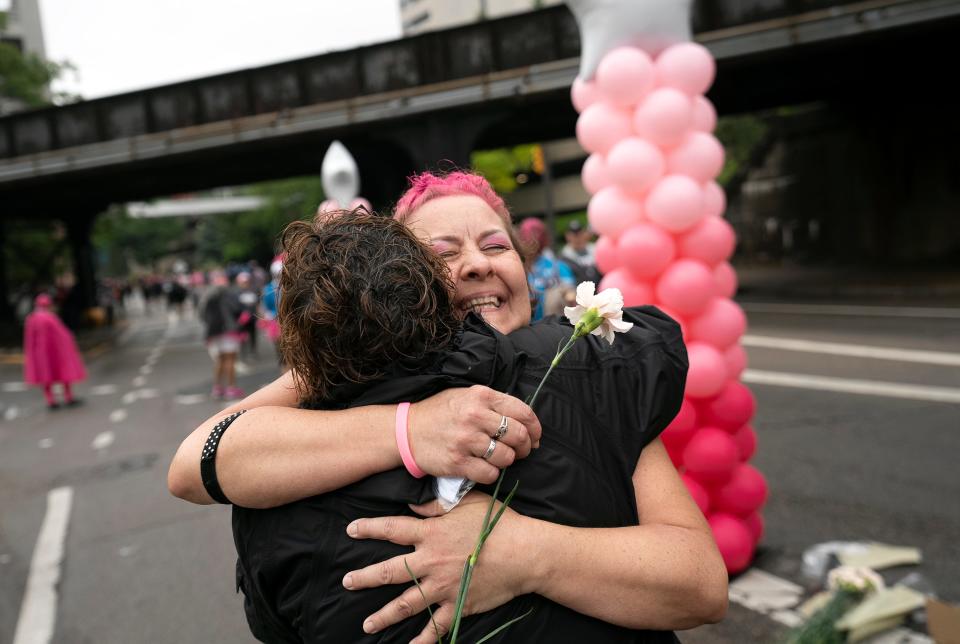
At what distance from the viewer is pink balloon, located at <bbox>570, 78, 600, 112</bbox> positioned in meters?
4.18

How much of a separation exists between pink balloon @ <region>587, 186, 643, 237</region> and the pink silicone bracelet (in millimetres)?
3117

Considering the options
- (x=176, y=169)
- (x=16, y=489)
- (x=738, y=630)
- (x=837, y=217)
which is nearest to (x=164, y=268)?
(x=176, y=169)

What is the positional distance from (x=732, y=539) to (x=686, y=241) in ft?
5.37

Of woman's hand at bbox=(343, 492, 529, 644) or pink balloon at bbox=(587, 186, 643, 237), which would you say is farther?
pink balloon at bbox=(587, 186, 643, 237)

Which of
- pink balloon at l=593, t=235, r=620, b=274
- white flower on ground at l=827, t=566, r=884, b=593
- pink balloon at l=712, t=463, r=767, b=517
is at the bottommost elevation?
white flower on ground at l=827, t=566, r=884, b=593

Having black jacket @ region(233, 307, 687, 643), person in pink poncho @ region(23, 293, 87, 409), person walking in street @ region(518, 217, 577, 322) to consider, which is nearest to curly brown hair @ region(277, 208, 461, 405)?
black jacket @ region(233, 307, 687, 643)

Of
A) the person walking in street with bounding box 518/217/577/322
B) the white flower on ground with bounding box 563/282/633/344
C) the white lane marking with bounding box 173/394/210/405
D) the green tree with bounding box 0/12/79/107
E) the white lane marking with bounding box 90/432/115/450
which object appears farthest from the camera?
the green tree with bounding box 0/12/79/107

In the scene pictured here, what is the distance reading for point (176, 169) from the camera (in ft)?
70.8

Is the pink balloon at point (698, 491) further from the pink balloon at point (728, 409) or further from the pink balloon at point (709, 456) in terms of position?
the pink balloon at point (728, 409)

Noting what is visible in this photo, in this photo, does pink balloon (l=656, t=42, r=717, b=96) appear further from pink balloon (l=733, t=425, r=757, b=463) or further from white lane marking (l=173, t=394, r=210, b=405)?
white lane marking (l=173, t=394, r=210, b=405)

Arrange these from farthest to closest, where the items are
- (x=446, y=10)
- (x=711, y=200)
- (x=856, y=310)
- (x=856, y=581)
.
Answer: (x=446, y=10)
(x=856, y=310)
(x=711, y=200)
(x=856, y=581)

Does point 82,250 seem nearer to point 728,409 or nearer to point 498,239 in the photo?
point 728,409

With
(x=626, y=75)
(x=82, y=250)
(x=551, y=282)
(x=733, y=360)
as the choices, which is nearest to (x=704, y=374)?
(x=733, y=360)

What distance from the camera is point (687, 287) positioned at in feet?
13.0
